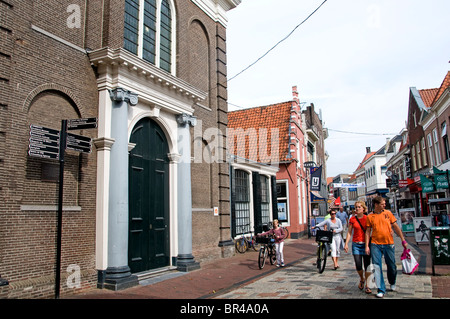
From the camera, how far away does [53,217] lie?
7191mm

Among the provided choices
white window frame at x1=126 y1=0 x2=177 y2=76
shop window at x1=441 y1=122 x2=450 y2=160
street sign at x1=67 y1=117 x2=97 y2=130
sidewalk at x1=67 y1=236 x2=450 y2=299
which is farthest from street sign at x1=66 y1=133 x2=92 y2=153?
shop window at x1=441 y1=122 x2=450 y2=160

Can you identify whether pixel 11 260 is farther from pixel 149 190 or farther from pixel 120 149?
pixel 149 190

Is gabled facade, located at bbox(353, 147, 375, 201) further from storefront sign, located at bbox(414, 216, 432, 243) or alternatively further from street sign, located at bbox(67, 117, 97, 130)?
street sign, located at bbox(67, 117, 97, 130)

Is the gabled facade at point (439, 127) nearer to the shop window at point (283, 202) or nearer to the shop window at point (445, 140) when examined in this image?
the shop window at point (445, 140)

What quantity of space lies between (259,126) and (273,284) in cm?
1810

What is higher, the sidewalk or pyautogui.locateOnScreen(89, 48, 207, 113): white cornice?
pyautogui.locateOnScreen(89, 48, 207, 113): white cornice

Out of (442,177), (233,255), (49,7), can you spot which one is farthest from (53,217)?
(442,177)

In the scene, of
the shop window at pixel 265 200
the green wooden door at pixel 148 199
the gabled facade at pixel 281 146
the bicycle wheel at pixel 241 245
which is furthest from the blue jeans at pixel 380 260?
the gabled facade at pixel 281 146

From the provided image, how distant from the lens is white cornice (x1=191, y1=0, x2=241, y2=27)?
43.7ft

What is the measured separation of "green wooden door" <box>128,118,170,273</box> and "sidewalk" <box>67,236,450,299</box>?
69 cm

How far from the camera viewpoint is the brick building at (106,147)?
6637 mm

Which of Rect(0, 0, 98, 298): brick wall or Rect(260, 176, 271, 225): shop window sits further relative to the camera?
Rect(260, 176, 271, 225): shop window

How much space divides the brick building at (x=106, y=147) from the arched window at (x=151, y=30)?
34 mm

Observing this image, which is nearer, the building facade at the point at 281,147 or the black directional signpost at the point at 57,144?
the black directional signpost at the point at 57,144
